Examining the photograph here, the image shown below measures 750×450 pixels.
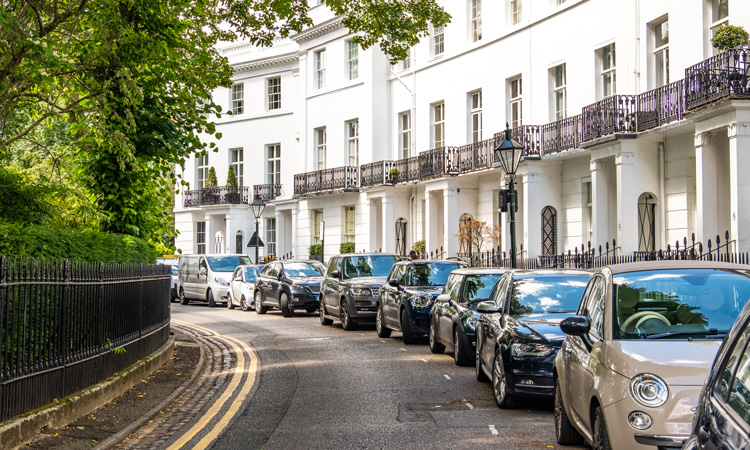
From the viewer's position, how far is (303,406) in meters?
11.6

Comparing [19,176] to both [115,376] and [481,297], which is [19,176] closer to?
[115,376]

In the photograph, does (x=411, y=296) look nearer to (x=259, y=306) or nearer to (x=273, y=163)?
(x=259, y=306)

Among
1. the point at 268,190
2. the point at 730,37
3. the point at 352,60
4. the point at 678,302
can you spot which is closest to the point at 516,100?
the point at 730,37

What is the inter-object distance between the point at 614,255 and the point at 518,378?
59.1 ft

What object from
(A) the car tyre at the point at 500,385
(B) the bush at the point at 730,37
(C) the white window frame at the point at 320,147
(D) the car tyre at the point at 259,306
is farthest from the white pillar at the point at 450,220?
(A) the car tyre at the point at 500,385

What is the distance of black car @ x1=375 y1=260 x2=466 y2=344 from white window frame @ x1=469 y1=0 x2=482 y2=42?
1894 cm

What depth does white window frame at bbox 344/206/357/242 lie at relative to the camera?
4684cm

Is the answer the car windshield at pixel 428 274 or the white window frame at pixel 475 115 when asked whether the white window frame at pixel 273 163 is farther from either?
the car windshield at pixel 428 274

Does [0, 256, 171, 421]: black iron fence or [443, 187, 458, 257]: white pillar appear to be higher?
[443, 187, 458, 257]: white pillar

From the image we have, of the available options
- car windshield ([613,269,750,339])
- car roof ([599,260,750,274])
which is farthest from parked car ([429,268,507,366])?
car windshield ([613,269,750,339])

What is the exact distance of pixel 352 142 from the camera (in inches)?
1843

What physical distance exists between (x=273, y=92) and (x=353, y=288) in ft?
110

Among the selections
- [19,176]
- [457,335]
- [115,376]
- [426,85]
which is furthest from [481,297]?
[426,85]

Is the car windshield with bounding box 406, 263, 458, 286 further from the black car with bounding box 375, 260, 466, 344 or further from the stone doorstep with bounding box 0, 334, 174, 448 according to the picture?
the stone doorstep with bounding box 0, 334, 174, 448
